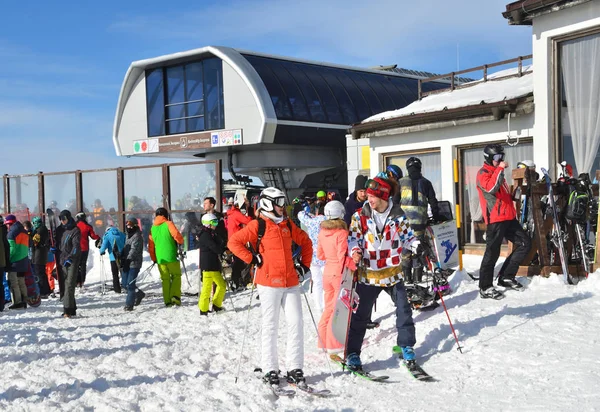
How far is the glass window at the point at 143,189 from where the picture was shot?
53.2 feet

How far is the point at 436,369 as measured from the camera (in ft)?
20.0

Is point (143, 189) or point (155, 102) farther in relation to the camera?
point (155, 102)

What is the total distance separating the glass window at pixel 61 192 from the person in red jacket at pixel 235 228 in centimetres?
774

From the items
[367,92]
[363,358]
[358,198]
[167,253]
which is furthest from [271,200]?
[367,92]

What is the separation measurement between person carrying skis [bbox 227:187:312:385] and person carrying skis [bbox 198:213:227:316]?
3.86 metres

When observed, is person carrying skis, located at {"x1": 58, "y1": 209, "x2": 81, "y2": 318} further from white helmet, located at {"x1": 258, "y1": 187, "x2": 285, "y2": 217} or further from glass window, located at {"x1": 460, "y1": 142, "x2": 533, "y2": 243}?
glass window, located at {"x1": 460, "y1": 142, "x2": 533, "y2": 243}

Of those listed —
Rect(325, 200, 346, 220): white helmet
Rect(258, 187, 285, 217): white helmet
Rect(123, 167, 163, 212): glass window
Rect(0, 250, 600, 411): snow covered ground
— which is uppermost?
Rect(123, 167, 163, 212): glass window

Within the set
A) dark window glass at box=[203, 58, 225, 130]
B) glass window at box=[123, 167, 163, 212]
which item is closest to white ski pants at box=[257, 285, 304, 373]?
glass window at box=[123, 167, 163, 212]

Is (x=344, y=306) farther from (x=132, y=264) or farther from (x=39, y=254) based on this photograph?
(x=39, y=254)

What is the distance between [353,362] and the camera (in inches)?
237

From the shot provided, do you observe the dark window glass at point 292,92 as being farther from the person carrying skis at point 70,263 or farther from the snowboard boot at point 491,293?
the snowboard boot at point 491,293

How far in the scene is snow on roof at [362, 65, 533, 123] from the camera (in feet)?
40.2

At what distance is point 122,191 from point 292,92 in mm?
10223

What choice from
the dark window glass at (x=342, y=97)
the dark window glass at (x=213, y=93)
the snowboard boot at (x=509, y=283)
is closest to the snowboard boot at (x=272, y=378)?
the snowboard boot at (x=509, y=283)
